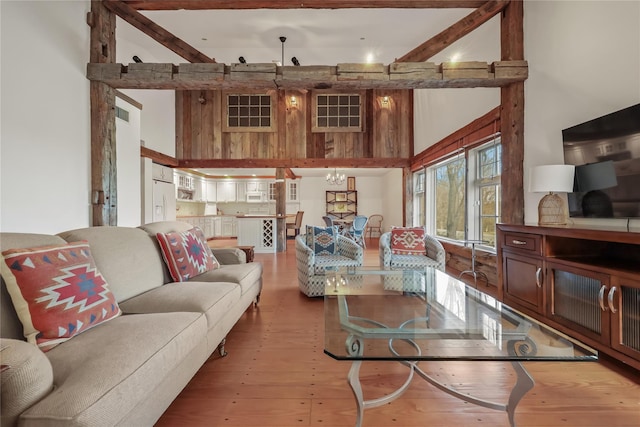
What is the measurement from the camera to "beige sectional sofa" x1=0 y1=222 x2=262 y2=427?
81 centimetres

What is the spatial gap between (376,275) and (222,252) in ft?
5.29

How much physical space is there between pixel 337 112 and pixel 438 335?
19.9 ft

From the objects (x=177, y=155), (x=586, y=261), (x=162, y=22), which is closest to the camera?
(x=586, y=261)

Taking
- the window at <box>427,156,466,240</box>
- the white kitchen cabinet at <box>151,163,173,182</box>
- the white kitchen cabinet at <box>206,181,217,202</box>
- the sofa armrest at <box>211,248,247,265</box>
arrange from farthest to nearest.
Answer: the white kitchen cabinet at <box>206,181,217,202</box>
the white kitchen cabinet at <box>151,163,173,182</box>
the window at <box>427,156,466,240</box>
the sofa armrest at <box>211,248,247,265</box>

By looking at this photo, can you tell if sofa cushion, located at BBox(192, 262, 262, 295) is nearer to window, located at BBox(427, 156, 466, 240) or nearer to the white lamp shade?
the white lamp shade

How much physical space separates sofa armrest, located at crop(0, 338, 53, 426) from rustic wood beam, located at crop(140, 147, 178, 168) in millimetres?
5164

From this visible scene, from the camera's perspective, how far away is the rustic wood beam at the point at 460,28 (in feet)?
9.96

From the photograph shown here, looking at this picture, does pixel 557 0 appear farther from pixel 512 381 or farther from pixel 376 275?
pixel 512 381

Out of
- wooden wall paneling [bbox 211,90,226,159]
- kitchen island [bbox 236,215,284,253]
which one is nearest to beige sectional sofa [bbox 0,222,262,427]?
kitchen island [bbox 236,215,284,253]

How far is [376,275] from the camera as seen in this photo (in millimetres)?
2596

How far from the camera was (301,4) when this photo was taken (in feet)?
10.3

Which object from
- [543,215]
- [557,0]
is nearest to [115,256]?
[543,215]

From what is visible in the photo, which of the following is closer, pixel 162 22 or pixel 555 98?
pixel 555 98

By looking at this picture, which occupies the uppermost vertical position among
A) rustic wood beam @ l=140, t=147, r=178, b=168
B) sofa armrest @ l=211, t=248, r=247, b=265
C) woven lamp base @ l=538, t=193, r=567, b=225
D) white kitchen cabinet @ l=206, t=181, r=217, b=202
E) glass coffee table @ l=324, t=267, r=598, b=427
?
rustic wood beam @ l=140, t=147, r=178, b=168
